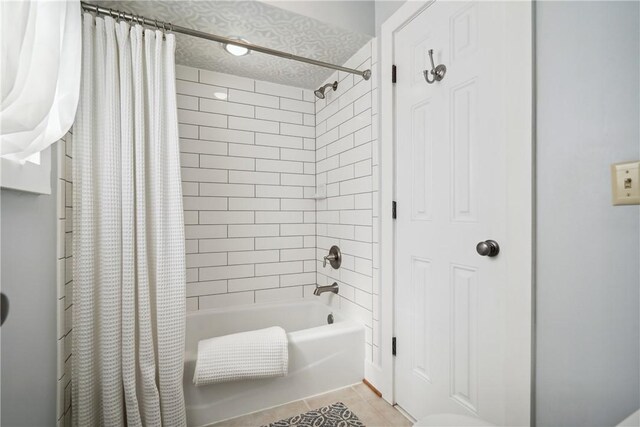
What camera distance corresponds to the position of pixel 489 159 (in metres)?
1.14

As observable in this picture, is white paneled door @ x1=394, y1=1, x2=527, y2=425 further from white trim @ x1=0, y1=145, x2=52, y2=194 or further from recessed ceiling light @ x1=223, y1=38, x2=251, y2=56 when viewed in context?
white trim @ x1=0, y1=145, x2=52, y2=194

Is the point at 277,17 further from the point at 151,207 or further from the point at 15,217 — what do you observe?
the point at 15,217

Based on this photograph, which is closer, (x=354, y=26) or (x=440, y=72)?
(x=440, y=72)

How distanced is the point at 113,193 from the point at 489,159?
5.11 feet

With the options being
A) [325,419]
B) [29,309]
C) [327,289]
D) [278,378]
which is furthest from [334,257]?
[29,309]

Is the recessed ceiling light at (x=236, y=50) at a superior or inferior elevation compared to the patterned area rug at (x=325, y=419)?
superior

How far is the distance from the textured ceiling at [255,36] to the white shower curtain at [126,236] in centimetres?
20

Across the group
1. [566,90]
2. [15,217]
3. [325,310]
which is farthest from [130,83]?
[325,310]

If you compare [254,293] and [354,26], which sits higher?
[354,26]

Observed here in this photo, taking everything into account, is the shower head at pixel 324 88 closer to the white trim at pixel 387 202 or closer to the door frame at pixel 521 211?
the white trim at pixel 387 202

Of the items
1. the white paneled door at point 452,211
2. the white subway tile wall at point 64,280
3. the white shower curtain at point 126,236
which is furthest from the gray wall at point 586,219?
the white subway tile wall at point 64,280

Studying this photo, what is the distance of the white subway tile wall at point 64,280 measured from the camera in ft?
3.93

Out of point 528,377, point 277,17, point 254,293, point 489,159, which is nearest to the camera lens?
point 528,377

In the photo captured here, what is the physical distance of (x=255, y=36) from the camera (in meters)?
1.79
